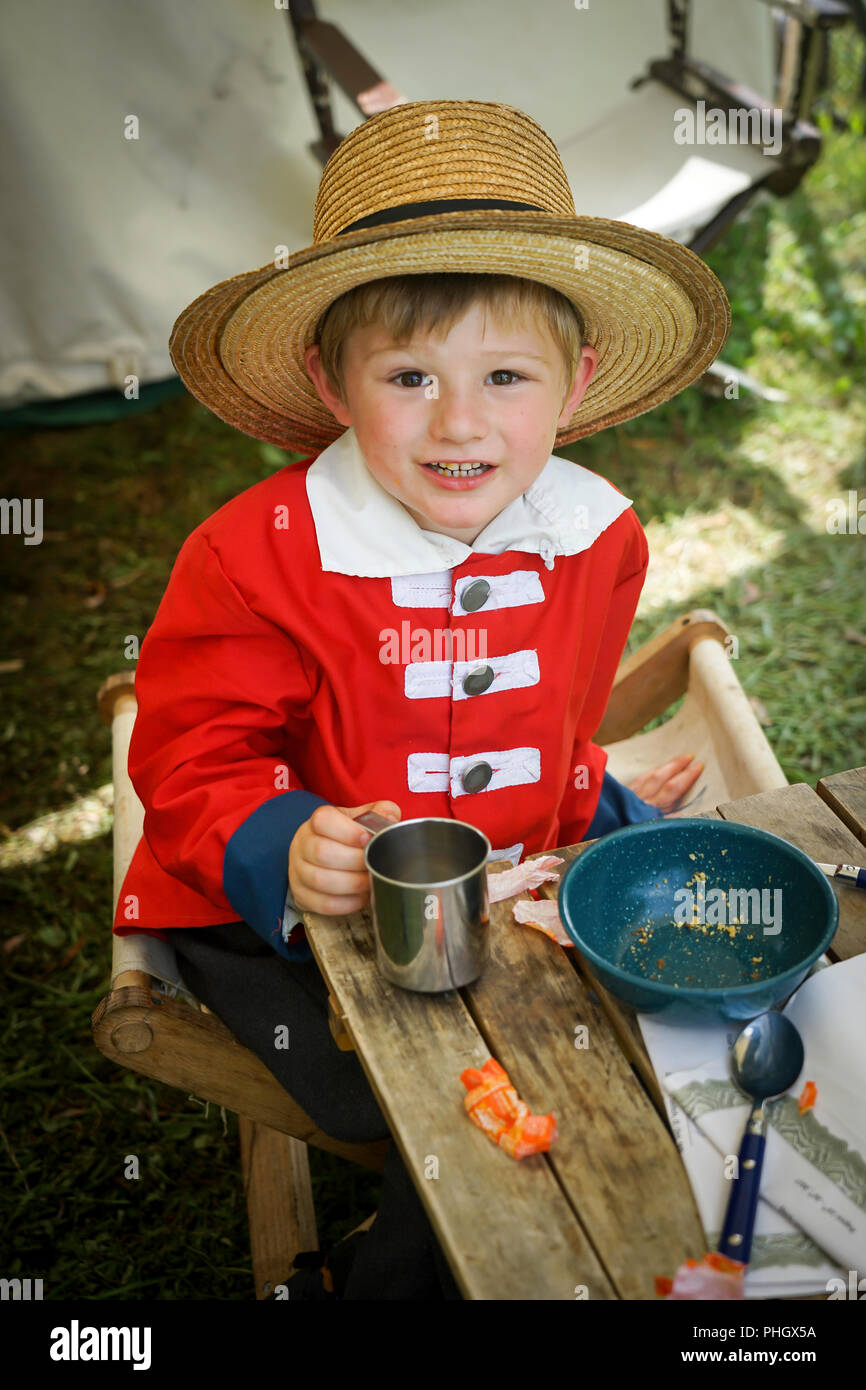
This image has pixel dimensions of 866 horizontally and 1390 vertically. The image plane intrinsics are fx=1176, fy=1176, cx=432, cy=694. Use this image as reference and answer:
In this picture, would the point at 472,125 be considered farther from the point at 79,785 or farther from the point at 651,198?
the point at 651,198

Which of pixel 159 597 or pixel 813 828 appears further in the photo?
pixel 159 597

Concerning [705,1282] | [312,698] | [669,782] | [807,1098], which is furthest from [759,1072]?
[669,782]

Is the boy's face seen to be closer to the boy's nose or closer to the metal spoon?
the boy's nose

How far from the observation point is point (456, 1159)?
0.94 m

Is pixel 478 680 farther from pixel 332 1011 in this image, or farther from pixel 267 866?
pixel 332 1011

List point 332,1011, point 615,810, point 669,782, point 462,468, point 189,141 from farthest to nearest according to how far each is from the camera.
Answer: point 189,141, point 669,782, point 615,810, point 462,468, point 332,1011

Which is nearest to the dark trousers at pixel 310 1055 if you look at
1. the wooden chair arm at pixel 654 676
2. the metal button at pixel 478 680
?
the metal button at pixel 478 680

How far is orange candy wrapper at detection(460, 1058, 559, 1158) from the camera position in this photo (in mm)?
942

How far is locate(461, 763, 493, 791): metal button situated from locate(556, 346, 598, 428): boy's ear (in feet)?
1.53

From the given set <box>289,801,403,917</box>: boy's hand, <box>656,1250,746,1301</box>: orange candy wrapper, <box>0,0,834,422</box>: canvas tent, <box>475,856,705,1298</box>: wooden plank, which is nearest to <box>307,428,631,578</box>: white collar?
<box>289,801,403,917</box>: boy's hand

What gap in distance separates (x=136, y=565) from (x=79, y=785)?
2.96 ft

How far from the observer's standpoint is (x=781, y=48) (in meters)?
4.74

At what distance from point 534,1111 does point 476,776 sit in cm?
62
